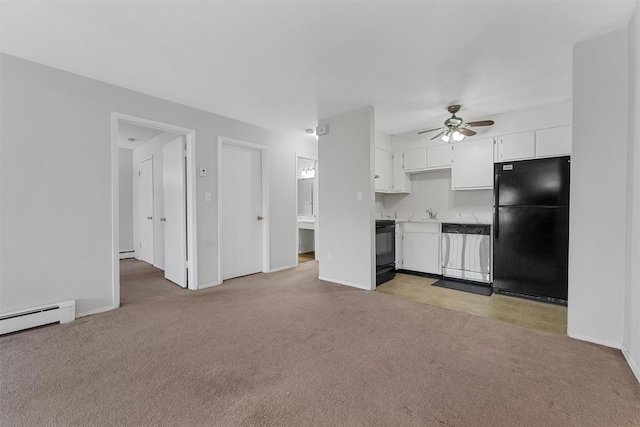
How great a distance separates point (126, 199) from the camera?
19.5 ft

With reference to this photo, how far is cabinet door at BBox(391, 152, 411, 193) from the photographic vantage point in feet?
16.0

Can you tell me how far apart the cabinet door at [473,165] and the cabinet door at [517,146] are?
135mm

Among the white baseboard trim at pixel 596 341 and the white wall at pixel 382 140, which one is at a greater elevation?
the white wall at pixel 382 140

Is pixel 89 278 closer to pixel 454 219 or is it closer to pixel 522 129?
pixel 454 219

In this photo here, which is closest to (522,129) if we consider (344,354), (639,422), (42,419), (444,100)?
(444,100)

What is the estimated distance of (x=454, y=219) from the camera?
4535 mm

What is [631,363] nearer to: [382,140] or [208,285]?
[382,140]

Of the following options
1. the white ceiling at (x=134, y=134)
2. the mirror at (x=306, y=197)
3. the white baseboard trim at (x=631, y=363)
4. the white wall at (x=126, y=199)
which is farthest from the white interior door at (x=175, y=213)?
the white baseboard trim at (x=631, y=363)

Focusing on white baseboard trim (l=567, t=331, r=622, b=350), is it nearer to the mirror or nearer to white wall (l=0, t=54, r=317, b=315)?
white wall (l=0, t=54, r=317, b=315)

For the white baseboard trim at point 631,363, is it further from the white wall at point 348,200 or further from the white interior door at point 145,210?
the white interior door at point 145,210

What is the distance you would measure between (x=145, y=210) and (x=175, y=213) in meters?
2.12

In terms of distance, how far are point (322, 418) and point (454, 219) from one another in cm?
395

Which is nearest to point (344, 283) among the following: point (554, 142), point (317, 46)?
point (317, 46)

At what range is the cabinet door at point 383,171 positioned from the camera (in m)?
4.52
